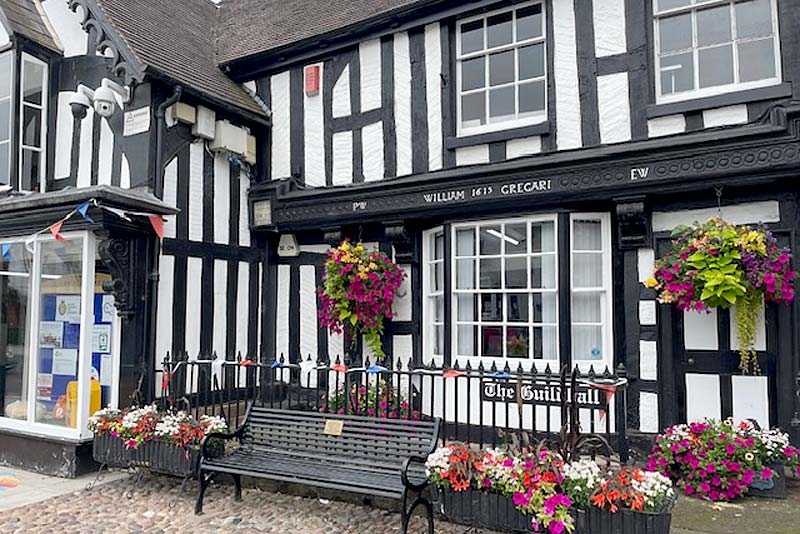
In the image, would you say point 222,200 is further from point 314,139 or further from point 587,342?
point 587,342

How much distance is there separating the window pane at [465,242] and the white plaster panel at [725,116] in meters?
2.64

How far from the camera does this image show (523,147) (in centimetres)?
658

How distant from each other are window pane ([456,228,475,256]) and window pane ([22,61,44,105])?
549 cm

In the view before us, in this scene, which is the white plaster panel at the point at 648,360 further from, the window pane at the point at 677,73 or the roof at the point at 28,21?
the roof at the point at 28,21

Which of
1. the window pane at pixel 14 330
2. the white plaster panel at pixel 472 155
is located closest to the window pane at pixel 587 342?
the white plaster panel at pixel 472 155

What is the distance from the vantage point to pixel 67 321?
6.51m

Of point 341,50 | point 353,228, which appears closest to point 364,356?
point 353,228

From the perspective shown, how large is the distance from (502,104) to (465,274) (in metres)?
2.00

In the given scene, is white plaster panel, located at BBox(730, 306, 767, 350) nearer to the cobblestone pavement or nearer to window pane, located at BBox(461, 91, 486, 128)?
the cobblestone pavement

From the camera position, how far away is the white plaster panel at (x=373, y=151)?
749cm

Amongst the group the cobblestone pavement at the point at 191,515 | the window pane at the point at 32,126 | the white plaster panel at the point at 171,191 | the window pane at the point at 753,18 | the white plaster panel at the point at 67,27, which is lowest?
the cobblestone pavement at the point at 191,515

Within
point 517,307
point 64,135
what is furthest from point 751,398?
point 64,135

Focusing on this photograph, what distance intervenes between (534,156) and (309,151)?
10.3 ft

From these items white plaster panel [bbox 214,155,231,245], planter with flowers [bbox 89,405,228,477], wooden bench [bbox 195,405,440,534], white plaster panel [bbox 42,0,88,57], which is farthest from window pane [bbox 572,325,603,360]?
white plaster panel [bbox 42,0,88,57]
